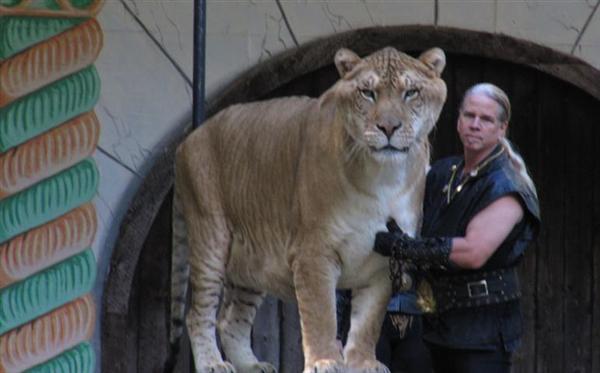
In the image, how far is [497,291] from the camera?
256 inches

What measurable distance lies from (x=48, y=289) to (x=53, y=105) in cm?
72

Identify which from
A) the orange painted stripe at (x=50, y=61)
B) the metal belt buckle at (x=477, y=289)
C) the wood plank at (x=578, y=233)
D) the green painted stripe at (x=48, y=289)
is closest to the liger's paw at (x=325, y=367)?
the metal belt buckle at (x=477, y=289)

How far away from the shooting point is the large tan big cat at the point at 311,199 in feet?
20.4

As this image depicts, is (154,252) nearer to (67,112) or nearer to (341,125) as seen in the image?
(67,112)

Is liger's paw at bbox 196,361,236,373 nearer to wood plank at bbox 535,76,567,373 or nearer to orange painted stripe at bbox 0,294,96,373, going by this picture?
orange painted stripe at bbox 0,294,96,373

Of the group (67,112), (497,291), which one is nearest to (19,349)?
(67,112)

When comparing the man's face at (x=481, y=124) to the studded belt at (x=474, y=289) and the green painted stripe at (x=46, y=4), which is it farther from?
the green painted stripe at (x=46, y=4)

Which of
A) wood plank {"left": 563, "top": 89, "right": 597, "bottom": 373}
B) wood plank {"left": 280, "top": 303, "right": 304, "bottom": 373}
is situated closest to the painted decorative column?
wood plank {"left": 280, "top": 303, "right": 304, "bottom": 373}

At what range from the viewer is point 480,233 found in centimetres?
636

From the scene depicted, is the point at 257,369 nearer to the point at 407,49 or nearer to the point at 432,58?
the point at 432,58

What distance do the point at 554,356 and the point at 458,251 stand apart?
2640mm

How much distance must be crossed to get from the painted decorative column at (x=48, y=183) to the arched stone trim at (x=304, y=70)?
146 mm

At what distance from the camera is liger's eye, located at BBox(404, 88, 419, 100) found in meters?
6.19

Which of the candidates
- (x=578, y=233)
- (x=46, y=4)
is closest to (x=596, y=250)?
(x=578, y=233)
